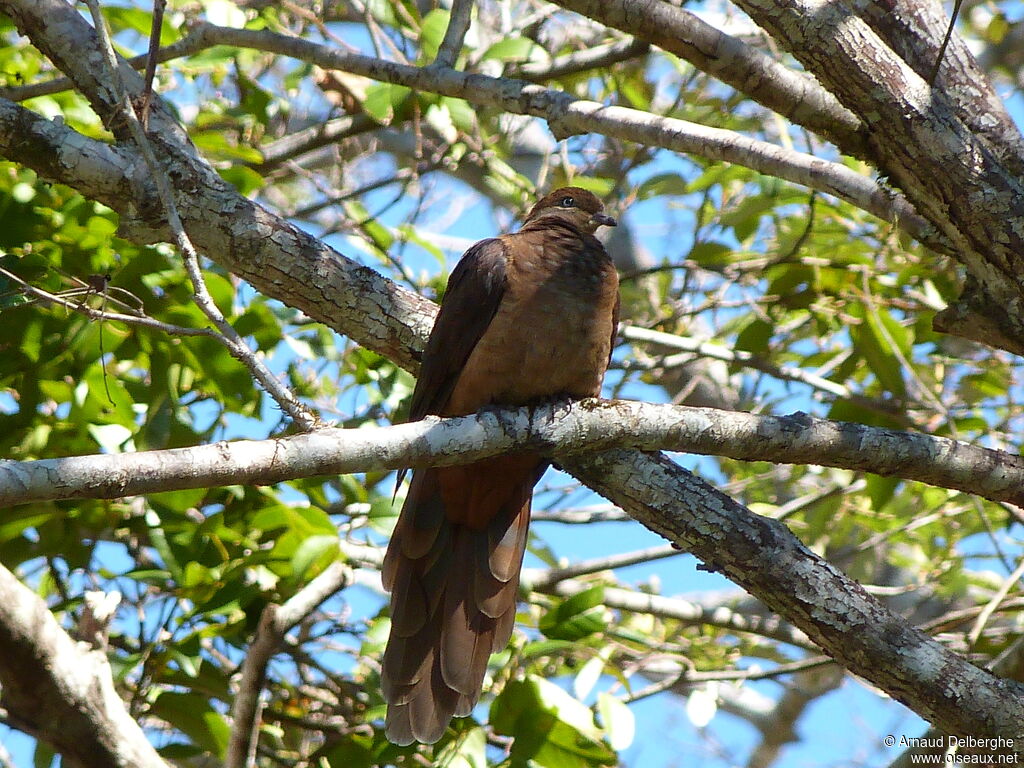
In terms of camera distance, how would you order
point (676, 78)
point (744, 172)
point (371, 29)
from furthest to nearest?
point (676, 78) < point (371, 29) < point (744, 172)

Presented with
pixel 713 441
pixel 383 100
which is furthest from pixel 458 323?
pixel 383 100

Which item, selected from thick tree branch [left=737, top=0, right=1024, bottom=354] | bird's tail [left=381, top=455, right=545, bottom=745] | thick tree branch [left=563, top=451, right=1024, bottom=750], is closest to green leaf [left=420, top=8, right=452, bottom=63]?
thick tree branch [left=737, top=0, right=1024, bottom=354]

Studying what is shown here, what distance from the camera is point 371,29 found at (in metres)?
5.15

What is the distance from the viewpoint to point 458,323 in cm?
367

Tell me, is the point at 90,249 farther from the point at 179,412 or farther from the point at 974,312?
the point at 974,312

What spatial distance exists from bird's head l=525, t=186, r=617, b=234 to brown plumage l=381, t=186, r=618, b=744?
331mm

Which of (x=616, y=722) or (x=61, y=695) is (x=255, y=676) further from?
(x=616, y=722)

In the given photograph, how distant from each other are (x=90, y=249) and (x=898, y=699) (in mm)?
3150

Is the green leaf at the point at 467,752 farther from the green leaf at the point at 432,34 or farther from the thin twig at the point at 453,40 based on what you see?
the green leaf at the point at 432,34

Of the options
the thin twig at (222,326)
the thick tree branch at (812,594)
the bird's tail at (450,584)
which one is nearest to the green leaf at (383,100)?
the bird's tail at (450,584)

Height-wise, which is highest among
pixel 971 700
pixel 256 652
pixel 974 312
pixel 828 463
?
pixel 974 312

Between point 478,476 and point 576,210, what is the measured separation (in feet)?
4.14

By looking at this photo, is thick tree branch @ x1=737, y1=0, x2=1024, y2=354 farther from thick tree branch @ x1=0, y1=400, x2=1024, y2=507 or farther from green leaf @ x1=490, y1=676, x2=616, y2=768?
green leaf @ x1=490, y1=676, x2=616, y2=768

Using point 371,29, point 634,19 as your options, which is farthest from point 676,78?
point 634,19
